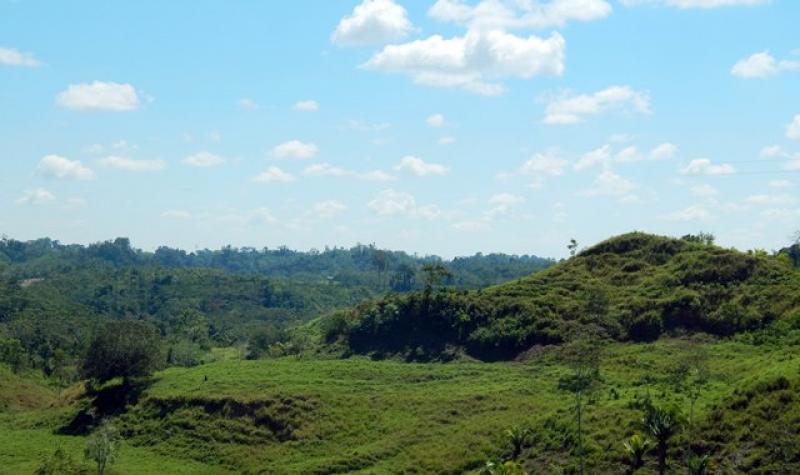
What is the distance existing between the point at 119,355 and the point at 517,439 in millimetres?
42272

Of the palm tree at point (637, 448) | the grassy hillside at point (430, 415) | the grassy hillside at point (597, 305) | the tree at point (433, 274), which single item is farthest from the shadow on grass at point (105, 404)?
the palm tree at point (637, 448)

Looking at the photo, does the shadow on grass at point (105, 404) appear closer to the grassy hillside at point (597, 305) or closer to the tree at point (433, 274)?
the grassy hillside at point (597, 305)

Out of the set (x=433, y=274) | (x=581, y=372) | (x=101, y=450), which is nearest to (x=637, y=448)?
(x=581, y=372)

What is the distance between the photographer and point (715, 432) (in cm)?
5128

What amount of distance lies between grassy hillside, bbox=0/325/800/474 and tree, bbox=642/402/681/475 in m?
1.22

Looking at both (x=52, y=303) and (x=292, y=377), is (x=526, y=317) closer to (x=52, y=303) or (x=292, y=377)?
(x=292, y=377)

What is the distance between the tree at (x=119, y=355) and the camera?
80250mm

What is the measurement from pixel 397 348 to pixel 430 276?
11355mm

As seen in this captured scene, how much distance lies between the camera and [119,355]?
263 feet

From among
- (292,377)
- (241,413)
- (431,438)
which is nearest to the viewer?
(431,438)

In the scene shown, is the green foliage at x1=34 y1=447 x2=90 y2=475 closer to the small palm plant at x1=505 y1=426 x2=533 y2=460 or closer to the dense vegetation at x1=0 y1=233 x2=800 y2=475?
the dense vegetation at x1=0 y1=233 x2=800 y2=475

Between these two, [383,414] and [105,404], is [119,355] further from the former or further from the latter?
[383,414]

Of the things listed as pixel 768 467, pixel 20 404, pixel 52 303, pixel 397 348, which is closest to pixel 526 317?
pixel 397 348

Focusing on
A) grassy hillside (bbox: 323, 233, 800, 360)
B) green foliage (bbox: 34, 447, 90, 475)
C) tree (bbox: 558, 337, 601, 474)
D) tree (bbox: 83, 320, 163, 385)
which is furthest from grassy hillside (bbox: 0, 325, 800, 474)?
grassy hillside (bbox: 323, 233, 800, 360)
